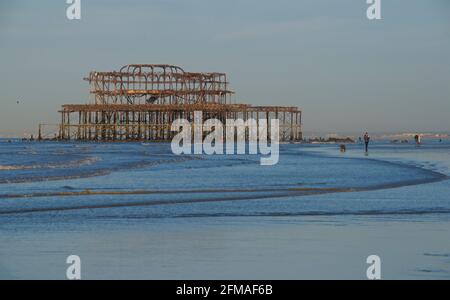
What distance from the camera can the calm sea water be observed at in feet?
30.4

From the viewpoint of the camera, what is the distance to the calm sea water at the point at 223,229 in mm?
9266

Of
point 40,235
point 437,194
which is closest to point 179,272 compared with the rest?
point 40,235

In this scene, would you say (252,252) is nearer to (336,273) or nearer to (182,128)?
(336,273)

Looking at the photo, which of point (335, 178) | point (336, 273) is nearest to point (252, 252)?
point (336, 273)

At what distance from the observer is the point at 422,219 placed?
13555 mm

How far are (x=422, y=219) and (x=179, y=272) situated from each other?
5687 millimetres

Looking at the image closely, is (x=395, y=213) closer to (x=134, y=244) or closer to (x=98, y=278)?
(x=134, y=244)

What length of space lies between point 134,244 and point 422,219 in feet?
16.2

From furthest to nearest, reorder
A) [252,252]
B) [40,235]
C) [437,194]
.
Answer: [437,194], [40,235], [252,252]

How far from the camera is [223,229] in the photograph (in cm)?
1238

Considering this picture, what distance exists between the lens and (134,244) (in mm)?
10820
